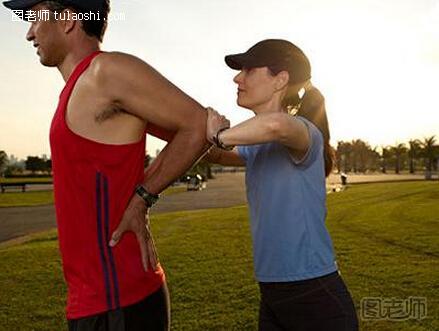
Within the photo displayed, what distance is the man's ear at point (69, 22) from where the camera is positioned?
214cm

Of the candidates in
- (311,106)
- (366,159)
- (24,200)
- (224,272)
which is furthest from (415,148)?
(311,106)

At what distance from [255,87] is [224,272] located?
618cm

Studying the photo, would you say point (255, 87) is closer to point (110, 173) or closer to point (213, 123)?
point (213, 123)

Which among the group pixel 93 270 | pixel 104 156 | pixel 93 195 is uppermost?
pixel 104 156

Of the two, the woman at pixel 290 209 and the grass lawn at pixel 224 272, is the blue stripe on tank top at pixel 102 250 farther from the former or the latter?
the grass lawn at pixel 224 272

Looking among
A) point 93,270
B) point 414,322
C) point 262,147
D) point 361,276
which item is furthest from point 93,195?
point 361,276

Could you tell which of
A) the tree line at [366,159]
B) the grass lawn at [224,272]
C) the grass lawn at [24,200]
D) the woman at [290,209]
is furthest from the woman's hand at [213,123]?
the tree line at [366,159]

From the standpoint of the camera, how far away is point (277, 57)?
8.82 feet

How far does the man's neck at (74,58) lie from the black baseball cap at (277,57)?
0.82m

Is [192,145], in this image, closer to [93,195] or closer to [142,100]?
[142,100]

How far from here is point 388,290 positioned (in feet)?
23.6

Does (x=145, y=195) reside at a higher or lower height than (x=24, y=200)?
higher

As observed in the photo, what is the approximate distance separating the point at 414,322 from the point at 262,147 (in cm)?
414

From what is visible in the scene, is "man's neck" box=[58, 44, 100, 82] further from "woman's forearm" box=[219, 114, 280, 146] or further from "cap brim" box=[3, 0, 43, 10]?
"woman's forearm" box=[219, 114, 280, 146]
